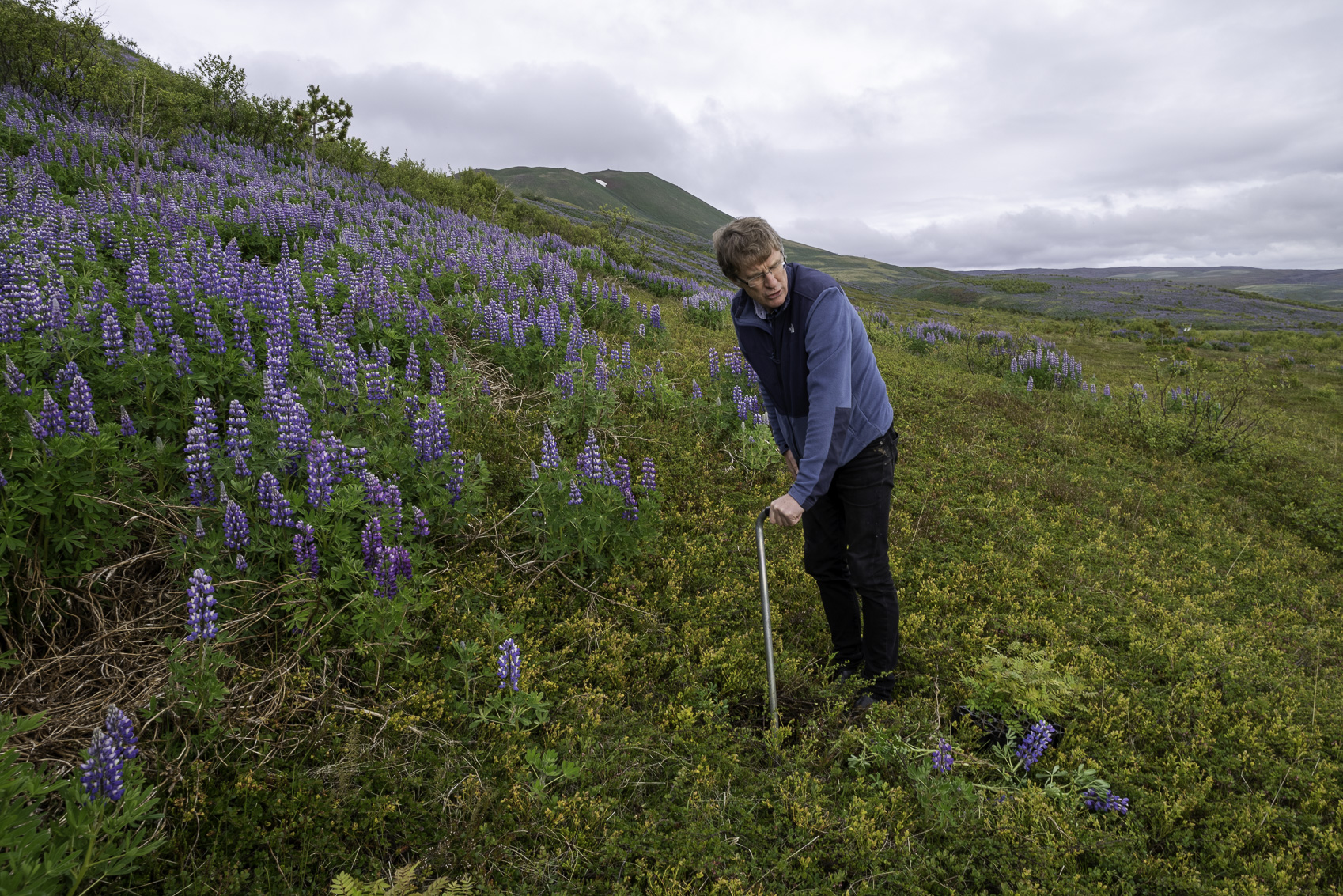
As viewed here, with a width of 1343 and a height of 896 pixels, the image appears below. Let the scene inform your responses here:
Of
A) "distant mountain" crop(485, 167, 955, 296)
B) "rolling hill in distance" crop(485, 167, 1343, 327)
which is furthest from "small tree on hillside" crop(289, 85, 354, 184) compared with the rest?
"distant mountain" crop(485, 167, 955, 296)

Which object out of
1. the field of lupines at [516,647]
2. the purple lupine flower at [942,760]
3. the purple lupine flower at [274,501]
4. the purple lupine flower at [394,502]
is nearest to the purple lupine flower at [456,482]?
the field of lupines at [516,647]

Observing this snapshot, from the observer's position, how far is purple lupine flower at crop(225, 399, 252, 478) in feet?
13.1

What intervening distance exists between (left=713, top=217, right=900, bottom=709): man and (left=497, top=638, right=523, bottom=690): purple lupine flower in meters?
1.80

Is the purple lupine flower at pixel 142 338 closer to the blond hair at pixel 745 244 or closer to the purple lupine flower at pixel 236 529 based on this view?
the purple lupine flower at pixel 236 529

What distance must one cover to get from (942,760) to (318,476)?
446cm

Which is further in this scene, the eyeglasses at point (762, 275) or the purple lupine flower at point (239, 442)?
the purple lupine flower at point (239, 442)

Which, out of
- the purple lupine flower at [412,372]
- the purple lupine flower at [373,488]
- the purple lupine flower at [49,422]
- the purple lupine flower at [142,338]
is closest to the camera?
the purple lupine flower at [49,422]

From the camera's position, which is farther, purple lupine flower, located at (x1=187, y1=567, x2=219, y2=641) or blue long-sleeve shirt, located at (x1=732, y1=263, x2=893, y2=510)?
blue long-sleeve shirt, located at (x1=732, y1=263, x2=893, y2=510)

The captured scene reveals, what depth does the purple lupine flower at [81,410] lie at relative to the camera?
3.80 m

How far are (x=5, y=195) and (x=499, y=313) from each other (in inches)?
252

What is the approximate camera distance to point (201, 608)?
3.12 m

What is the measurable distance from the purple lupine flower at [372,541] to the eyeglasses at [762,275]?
286cm

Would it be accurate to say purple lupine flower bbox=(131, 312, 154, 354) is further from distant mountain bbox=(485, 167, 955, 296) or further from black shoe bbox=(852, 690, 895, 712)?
distant mountain bbox=(485, 167, 955, 296)

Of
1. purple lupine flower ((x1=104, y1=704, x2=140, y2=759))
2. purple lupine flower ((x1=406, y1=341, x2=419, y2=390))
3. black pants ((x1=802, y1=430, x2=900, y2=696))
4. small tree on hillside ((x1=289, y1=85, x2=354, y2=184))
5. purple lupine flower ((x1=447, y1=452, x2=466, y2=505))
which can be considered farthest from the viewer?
small tree on hillside ((x1=289, y1=85, x2=354, y2=184))
